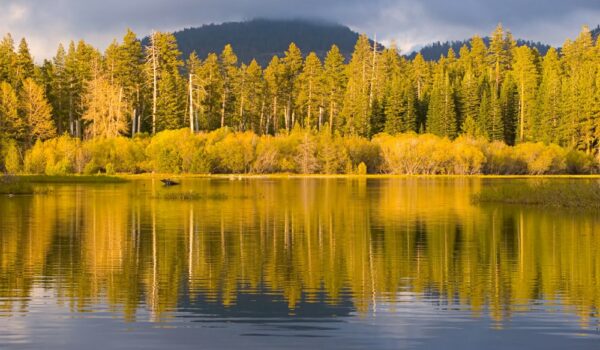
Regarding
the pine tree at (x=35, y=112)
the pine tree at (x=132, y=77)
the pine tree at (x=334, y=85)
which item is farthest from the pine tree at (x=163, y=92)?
the pine tree at (x=334, y=85)

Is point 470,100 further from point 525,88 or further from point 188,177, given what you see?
point 188,177

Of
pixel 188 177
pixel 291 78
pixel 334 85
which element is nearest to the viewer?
pixel 188 177

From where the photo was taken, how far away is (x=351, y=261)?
67.3 feet

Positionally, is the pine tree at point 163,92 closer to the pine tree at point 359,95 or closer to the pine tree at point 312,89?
the pine tree at point 312,89

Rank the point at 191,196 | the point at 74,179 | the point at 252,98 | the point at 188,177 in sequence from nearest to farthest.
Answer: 1. the point at 191,196
2. the point at 74,179
3. the point at 188,177
4. the point at 252,98

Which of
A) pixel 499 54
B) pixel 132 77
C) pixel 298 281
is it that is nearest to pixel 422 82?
pixel 499 54

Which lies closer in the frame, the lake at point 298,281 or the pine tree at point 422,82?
the lake at point 298,281

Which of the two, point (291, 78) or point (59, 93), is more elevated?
point (291, 78)

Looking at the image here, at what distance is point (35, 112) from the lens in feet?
271

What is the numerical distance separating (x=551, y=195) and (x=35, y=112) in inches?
2304

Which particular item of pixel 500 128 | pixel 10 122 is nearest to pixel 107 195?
pixel 10 122

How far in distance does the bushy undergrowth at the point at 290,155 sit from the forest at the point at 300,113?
153 millimetres

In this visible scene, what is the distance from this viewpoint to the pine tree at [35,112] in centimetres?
8262

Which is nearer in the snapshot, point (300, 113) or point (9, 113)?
point (9, 113)
